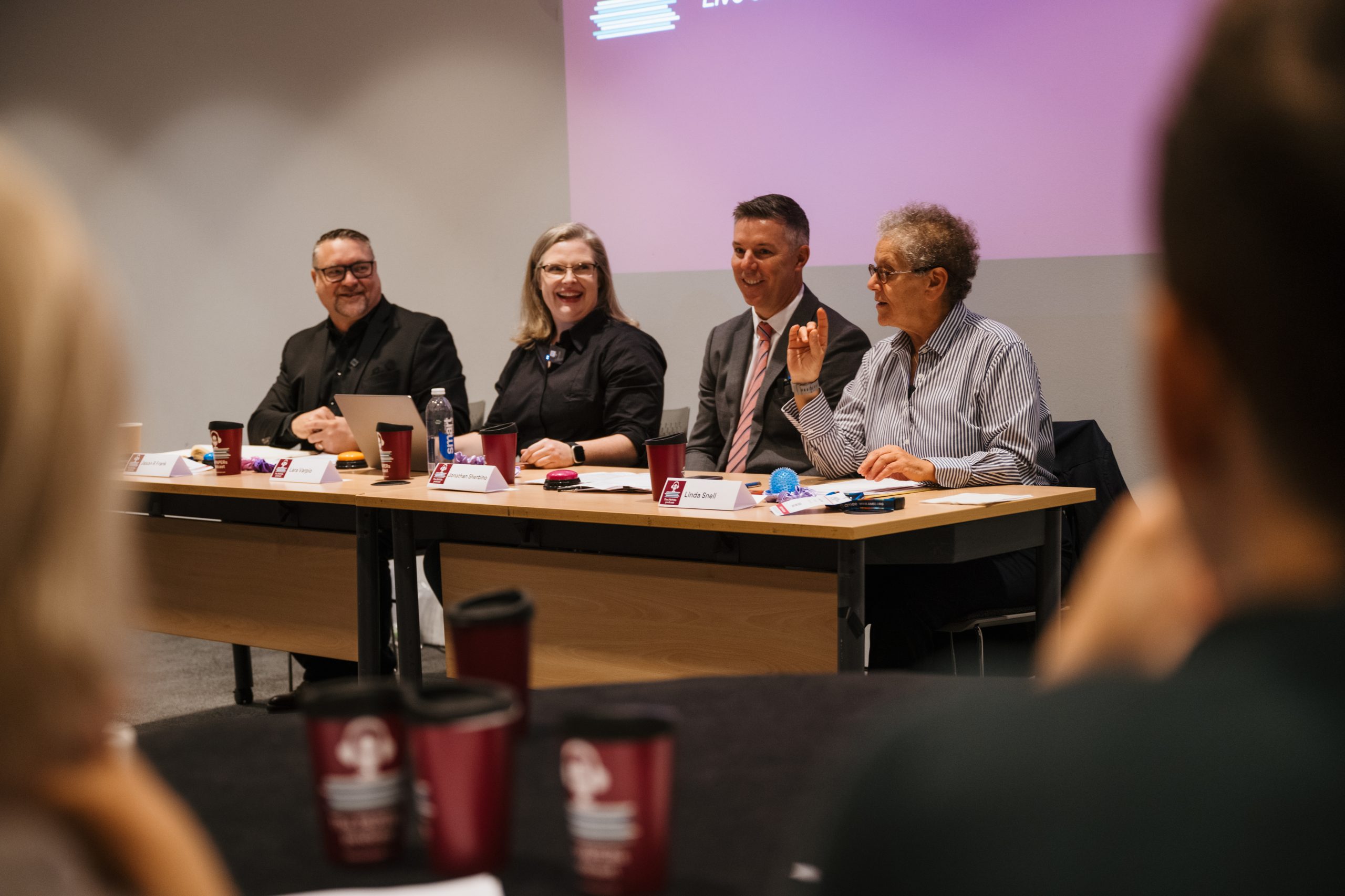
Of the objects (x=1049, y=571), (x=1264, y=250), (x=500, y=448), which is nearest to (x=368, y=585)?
(x=500, y=448)

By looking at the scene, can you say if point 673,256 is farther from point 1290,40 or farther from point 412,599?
point 1290,40

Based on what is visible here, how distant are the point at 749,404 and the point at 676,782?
8.85 feet

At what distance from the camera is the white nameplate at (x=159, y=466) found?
341 cm

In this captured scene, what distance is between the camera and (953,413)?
10.0 ft

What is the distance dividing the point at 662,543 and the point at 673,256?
2.36m

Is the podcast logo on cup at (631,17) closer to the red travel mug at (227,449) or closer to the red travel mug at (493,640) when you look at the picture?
the red travel mug at (227,449)

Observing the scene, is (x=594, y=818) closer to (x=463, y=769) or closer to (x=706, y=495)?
(x=463, y=769)

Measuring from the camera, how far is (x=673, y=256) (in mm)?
4746

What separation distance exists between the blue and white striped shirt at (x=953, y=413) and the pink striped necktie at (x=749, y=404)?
14.1 inches

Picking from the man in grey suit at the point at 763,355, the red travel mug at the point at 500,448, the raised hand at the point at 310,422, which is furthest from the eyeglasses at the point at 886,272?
the raised hand at the point at 310,422

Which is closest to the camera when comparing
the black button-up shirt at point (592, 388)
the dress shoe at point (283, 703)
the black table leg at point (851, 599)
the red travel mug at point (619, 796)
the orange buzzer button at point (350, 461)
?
the red travel mug at point (619, 796)

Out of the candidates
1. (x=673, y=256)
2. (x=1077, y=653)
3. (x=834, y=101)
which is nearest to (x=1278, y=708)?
(x=1077, y=653)

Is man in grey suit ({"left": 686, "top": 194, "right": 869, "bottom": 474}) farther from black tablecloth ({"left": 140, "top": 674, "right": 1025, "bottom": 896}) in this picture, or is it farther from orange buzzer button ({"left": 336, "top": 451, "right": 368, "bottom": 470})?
black tablecloth ({"left": 140, "top": 674, "right": 1025, "bottom": 896})

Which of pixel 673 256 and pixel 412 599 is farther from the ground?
pixel 673 256
